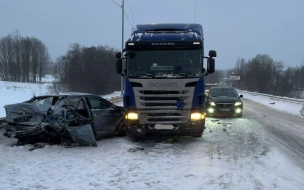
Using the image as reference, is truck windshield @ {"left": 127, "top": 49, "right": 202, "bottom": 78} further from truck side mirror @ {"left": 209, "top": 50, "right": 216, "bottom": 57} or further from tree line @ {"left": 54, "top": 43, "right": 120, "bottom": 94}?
tree line @ {"left": 54, "top": 43, "right": 120, "bottom": 94}

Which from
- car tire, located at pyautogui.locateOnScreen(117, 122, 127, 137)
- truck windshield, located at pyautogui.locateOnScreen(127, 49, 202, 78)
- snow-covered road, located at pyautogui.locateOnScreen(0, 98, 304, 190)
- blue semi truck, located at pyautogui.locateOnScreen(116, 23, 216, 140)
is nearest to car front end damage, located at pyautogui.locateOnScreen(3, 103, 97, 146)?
snow-covered road, located at pyautogui.locateOnScreen(0, 98, 304, 190)

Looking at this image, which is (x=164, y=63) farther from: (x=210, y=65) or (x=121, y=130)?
(x=121, y=130)

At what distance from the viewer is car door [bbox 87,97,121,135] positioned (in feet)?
29.7

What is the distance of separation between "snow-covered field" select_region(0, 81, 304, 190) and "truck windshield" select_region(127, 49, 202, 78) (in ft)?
7.29

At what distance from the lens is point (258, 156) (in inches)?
293

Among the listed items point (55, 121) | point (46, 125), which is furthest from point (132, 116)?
point (46, 125)

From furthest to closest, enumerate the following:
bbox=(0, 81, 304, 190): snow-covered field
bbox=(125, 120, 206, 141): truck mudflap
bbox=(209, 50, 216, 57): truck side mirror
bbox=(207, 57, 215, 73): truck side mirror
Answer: bbox=(209, 50, 216, 57): truck side mirror → bbox=(207, 57, 215, 73): truck side mirror → bbox=(125, 120, 206, 141): truck mudflap → bbox=(0, 81, 304, 190): snow-covered field

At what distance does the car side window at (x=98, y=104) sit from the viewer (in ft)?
31.3

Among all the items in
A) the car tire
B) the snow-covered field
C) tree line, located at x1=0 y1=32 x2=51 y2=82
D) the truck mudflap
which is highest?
tree line, located at x1=0 y1=32 x2=51 y2=82

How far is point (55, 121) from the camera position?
7887 millimetres

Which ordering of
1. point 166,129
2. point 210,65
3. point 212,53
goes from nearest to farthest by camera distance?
1. point 166,129
2. point 210,65
3. point 212,53

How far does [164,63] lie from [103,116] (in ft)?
8.53

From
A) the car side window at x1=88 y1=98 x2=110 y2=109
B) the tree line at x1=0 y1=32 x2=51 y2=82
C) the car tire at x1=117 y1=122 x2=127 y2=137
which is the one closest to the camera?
the car side window at x1=88 y1=98 x2=110 y2=109

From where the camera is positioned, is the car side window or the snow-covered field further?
the car side window
